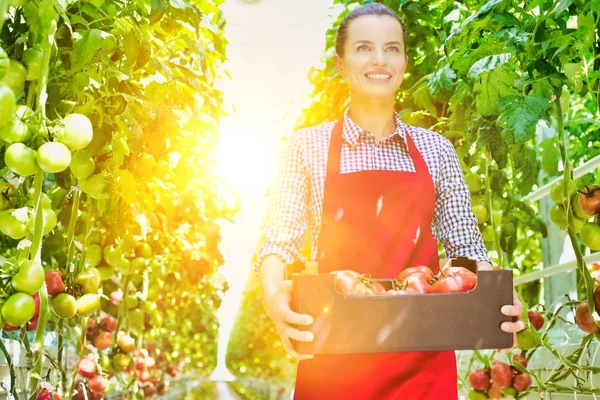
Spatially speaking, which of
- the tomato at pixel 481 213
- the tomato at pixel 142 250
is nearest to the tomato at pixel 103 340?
the tomato at pixel 142 250

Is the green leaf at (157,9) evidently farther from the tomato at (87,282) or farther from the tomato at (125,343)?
the tomato at (125,343)

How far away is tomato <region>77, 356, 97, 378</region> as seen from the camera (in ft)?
10.3

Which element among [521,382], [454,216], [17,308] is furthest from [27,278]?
[521,382]

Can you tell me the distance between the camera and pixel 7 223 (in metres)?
1.65

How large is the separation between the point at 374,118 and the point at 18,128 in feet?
3.31

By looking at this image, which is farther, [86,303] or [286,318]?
[86,303]

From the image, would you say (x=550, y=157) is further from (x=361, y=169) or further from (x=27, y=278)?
(x=27, y=278)

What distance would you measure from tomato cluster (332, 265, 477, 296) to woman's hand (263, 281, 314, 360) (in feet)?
0.33

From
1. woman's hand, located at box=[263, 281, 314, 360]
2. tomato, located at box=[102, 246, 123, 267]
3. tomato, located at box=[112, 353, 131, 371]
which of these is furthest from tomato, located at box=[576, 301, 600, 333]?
tomato, located at box=[112, 353, 131, 371]

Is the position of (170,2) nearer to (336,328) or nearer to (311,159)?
(311,159)

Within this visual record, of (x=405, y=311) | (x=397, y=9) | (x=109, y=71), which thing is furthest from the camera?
(x=397, y=9)

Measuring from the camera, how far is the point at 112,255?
285cm

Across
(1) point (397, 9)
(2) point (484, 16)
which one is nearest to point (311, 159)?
(2) point (484, 16)

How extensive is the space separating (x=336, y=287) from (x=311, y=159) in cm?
67
